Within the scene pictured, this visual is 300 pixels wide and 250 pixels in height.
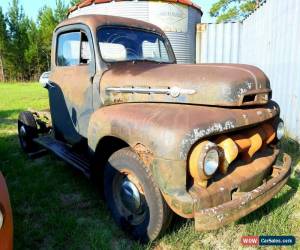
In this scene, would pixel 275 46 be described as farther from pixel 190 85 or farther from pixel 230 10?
pixel 230 10

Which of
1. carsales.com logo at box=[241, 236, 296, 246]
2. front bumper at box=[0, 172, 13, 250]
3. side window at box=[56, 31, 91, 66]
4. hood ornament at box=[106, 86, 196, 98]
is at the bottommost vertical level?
carsales.com logo at box=[241, 236, 296, 246]

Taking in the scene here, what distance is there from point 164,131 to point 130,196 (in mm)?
812

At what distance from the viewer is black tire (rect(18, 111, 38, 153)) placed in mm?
5363

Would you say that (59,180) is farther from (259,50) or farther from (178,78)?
(259,50)

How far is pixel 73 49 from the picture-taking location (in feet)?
13.3

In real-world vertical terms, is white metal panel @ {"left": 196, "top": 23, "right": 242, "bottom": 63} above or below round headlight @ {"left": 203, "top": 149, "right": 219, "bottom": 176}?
above

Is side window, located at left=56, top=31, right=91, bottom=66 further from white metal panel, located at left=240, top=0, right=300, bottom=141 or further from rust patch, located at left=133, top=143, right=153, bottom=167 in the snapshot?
white metal panel, located at left=240, top=0, right=300, bottom=141

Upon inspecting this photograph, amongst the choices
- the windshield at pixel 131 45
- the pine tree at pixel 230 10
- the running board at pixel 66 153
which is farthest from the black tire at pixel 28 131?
the pine tree at pixel 230 10

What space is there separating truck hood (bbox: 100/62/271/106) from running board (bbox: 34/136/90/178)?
82cm

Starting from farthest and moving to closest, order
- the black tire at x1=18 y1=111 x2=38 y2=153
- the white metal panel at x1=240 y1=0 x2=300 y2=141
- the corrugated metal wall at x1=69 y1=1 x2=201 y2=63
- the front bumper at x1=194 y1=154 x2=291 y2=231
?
the corrugated metal wall at x1=69 y1=1 x2=201 y2=63 → the white metal panel at x1=240 y1=0 x2=300 y2=141 → the black tire at x1=18 y1=111 x2=38 y2=153 → the front bumper at x1=194 y1=154 x2=291 y2=231

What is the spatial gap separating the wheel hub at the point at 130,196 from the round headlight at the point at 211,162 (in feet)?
2.39

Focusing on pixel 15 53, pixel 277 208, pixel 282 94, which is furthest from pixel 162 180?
pixel 15 53

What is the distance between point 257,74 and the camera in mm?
3000

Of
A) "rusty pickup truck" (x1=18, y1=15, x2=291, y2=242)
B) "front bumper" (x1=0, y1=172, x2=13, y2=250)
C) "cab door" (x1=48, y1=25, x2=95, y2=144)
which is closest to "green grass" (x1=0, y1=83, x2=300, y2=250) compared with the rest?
"rusty pickup truck" (x1=18, y1=15, x2=291, y2=242)
